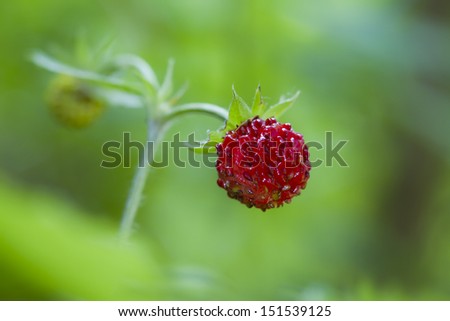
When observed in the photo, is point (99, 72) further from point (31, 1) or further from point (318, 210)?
point (318, 210)

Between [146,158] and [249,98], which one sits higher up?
[249,98]

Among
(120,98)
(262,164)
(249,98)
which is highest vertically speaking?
(249,98)

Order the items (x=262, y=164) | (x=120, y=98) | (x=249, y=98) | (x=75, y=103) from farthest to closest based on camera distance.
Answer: (x=249, y=98) → (x=75, y=103) → (x=120, y=98) → (x=262, y=164)

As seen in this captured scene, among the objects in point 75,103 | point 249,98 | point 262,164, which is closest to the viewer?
point 262,164

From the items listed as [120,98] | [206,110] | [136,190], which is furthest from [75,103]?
[206,110]

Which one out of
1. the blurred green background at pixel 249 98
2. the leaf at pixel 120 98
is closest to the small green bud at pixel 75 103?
the leaf at pixel 120 98

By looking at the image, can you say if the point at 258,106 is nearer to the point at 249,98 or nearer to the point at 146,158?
the point at 146,158

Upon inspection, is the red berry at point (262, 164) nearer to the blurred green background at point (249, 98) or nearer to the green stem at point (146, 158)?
the green stem at point (146, 158)
